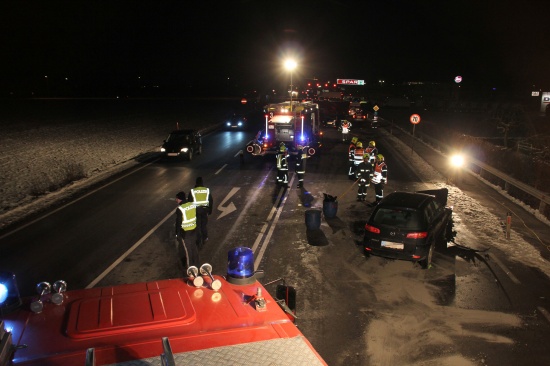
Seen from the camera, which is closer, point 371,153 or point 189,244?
point 189,244

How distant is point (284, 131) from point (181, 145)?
549 cm

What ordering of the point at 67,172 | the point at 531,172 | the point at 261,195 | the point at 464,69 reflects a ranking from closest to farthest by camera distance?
the point at 261,195 → the point at 531,172 → the point at 67,172 → the point at 464,69

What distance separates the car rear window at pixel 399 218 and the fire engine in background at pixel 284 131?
13088 mm

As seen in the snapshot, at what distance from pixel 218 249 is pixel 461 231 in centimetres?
692

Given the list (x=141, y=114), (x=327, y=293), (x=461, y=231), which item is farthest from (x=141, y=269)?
(x=141, y=114)

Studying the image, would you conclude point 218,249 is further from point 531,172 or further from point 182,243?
point 531,172

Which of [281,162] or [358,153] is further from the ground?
[358,153]

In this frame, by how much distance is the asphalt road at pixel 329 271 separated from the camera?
278 inches

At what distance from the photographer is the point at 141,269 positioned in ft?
31.5

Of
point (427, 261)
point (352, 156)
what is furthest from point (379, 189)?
point (427, 261)

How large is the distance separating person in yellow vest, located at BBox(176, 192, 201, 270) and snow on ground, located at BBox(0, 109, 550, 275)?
7.09 meters

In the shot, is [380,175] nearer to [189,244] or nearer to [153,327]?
[189,244]

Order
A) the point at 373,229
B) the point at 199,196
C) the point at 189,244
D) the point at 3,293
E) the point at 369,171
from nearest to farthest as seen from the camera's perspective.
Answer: the point at 3,293
the point at 189,244
the point at 373,229
the point at 199,196
the point at 369,171

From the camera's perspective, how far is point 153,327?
3.55 metres
